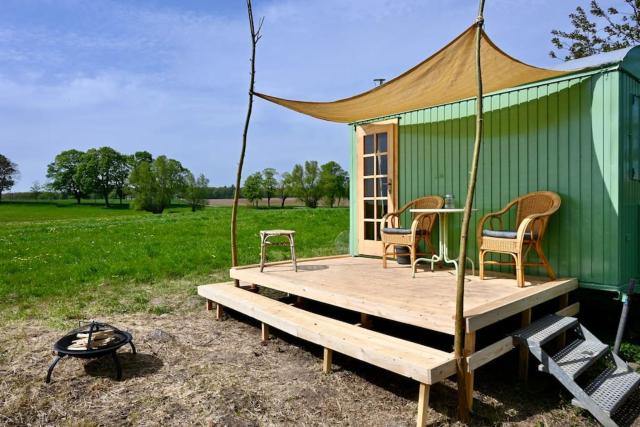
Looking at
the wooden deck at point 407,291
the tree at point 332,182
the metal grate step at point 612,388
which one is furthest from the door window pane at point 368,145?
the tree at point 332,182

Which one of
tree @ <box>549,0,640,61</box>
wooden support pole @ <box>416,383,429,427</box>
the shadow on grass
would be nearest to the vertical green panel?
wooden support pole @ <box>416,383,429,427</box>

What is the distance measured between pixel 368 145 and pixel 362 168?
0.33m

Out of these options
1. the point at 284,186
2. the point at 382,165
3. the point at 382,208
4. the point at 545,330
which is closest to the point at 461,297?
the point at 545,330

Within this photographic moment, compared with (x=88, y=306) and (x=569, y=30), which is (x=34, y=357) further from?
(x=569, y=30)

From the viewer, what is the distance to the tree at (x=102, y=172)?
47344mm

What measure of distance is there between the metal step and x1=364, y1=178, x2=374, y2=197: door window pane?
2.85m

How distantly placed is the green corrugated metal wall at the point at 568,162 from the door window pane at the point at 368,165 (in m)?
1.18

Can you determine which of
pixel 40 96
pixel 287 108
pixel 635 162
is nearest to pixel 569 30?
pixel 635 162

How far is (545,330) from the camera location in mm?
2883

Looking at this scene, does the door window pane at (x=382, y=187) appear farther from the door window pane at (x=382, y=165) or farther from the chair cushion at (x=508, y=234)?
the chair cushion at (x=508, y=234)

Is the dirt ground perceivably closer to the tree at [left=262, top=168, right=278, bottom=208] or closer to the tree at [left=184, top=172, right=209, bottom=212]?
the tree at [left=262, top=168, right=278, bottom=208]

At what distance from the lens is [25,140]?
32.6 meters

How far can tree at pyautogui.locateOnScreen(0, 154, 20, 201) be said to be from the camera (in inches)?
1954

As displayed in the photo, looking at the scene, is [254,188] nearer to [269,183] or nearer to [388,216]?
[269,183]
